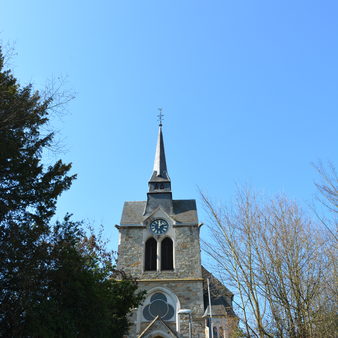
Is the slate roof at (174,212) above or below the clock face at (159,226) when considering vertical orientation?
above

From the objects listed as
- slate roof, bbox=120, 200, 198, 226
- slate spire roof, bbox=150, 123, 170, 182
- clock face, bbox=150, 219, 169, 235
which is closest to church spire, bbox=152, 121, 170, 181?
slate spire roof, bbox=150, 123, 170, 182

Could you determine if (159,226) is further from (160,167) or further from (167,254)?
(160,167)

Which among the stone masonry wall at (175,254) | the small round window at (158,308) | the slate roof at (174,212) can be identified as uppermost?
the slate roof at (174,212)

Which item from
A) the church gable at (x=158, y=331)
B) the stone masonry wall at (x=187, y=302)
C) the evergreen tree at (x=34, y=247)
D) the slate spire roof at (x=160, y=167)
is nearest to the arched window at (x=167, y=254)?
the stone masonry wall at (x=187, y=302)

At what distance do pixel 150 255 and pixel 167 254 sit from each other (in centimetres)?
118

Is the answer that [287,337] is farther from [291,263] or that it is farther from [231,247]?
[231,247]

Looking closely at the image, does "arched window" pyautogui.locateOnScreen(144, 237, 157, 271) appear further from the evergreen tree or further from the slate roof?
the evergreen tree

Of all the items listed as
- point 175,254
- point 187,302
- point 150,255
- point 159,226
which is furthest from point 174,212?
point 187,302

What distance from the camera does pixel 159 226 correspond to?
25.8 meters

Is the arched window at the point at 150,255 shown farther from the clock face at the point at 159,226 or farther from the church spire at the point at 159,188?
the church spire at the point at 159,188

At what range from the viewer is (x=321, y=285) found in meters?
8.92

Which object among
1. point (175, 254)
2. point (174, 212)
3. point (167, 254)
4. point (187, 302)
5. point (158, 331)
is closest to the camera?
point (158, 331)

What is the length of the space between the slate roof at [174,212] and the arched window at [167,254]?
167 cm

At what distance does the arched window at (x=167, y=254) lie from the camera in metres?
24.1
